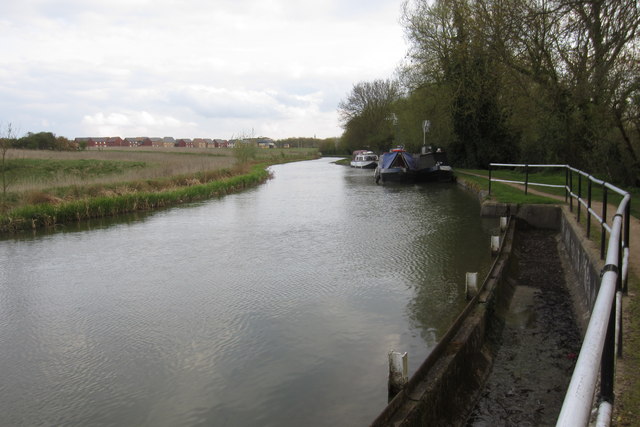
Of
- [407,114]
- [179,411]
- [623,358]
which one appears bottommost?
[179,411]

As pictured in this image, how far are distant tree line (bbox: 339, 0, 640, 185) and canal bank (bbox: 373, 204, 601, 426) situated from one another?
5.03 meters

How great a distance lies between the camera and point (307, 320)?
6.40 m

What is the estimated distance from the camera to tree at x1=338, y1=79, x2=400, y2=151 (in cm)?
6094

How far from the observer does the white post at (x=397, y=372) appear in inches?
Answer: 161

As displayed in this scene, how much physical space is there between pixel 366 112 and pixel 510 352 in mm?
59219

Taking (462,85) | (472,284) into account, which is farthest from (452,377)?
(462,85)

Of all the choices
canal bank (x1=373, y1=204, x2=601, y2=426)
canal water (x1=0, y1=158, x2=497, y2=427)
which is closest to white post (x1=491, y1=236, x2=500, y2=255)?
canal bank (x1=373, y1=204, x2=601, y2=426)

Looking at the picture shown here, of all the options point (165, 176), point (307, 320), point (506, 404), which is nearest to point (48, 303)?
point (307, 320)

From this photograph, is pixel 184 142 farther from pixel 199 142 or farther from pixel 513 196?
pixel 513 196

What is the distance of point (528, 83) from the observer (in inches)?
717

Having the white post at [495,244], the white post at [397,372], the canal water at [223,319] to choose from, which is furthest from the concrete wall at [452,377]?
the white post at [495,244]

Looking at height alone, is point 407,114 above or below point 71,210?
above

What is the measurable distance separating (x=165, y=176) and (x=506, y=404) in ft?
72.3

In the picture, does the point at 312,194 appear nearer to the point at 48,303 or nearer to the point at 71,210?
the point at 71,210
